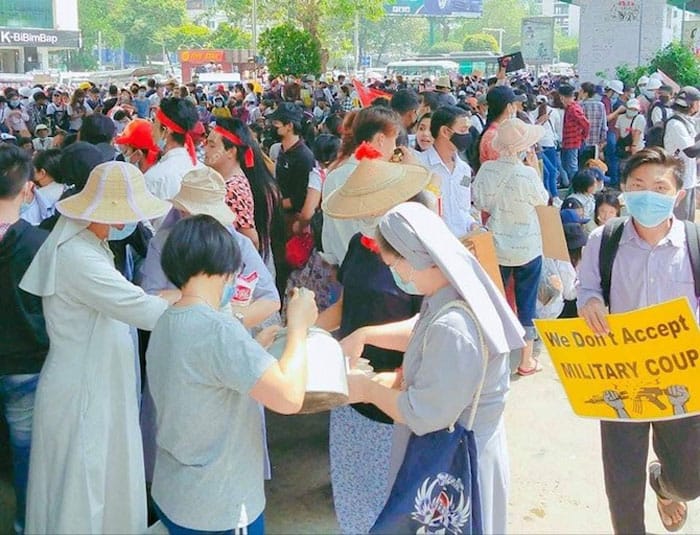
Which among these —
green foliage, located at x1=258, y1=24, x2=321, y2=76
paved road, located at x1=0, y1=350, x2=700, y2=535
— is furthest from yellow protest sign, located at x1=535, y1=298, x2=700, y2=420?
green foliage, located at x1=258, y1=24, x2=321, y2=76

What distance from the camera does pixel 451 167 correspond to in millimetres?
5375

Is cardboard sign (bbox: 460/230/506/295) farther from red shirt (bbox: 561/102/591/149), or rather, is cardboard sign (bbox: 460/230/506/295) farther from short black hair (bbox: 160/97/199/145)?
red shirt (bbox: 561/102/591/149)

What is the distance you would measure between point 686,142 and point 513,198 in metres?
3.65

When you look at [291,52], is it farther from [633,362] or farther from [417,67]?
Result: [417,67]

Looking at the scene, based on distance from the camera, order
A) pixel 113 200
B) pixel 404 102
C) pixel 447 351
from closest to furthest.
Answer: pixel 447 351 < pixel 113 200 < pixel 404 102

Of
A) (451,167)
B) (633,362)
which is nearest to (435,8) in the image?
(451,167)

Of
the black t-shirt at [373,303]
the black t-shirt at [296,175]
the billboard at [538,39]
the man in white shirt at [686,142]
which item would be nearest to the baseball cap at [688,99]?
the man in white shirt at [686,142]

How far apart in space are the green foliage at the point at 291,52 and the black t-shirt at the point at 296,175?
21.8 meters

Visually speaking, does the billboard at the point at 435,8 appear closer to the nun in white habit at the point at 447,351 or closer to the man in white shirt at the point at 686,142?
the man in white shirt at the point at 686,142

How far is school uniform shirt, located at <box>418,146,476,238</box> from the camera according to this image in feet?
17.1

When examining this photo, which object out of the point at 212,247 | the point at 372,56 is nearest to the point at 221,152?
the point at 212,247

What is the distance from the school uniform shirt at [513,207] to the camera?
539cm

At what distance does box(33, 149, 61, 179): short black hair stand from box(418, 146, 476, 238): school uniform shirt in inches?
79.8

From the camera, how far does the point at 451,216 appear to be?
17.2 ft
